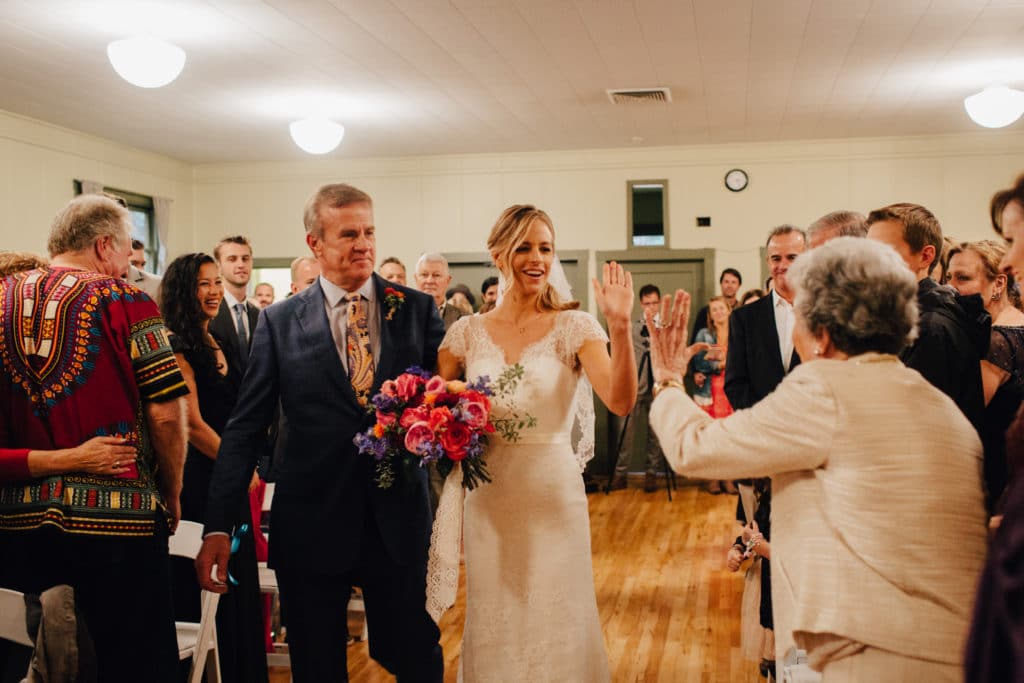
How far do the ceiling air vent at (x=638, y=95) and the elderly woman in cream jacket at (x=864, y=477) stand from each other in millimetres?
5594

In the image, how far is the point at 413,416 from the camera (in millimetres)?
2314

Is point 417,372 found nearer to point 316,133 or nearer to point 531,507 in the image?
point 531,507

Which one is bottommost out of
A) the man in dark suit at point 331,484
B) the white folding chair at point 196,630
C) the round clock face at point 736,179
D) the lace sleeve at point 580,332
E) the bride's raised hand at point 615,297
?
the white folding chair at point 196,630

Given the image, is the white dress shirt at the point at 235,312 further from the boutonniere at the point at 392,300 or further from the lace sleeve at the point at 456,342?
the boutonniere at the point at 392,300

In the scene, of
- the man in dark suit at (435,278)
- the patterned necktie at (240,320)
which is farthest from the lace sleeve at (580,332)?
the man in dark suit at (435,278)

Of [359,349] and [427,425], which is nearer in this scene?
[427,425]

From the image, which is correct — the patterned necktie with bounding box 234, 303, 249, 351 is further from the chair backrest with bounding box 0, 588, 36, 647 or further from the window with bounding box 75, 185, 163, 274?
the window with bounding box 75, 185, 163, 274

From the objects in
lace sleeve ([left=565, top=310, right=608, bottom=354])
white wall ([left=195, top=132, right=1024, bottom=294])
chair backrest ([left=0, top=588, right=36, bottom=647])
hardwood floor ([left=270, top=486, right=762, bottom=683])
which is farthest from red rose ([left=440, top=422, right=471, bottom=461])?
white wall ([left=195, top=132, right=1024, bottom=294])

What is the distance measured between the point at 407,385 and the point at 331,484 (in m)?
0.34

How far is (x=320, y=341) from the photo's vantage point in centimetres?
246

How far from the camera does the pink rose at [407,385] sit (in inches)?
93.0

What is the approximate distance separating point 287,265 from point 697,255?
4650mm

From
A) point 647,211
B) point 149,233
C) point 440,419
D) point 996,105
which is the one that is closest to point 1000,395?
point 440,419

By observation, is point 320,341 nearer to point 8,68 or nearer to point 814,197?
point 8,68
